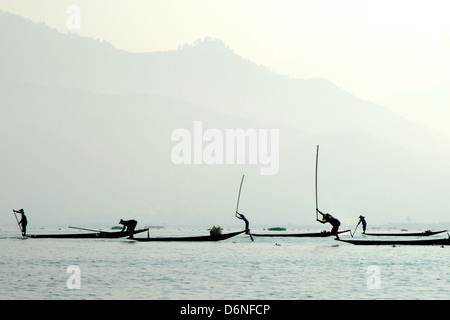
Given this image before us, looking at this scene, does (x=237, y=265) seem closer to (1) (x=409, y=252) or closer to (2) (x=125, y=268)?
(2) (x=125, y=268)

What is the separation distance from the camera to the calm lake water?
27159 millimetres

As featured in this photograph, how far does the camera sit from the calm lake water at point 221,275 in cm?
2716

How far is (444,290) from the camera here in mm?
28047

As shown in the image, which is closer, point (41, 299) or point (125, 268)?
point (41, 299)

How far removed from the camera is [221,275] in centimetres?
3391

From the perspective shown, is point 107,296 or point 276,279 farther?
point 276,279
